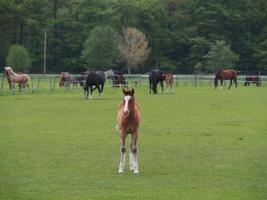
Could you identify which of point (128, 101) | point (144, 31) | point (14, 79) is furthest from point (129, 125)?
point (144, 31)

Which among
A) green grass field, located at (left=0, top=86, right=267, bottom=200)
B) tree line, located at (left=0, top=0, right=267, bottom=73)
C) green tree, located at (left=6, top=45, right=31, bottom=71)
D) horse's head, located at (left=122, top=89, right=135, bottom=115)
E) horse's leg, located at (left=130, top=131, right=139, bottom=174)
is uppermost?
tree line, located at (left=0, top=0, right=267, bottom=73)

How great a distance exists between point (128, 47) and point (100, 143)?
7333cm

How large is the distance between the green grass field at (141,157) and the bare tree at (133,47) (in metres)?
63.6

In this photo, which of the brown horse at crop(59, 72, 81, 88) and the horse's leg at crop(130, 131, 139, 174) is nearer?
the horse's leg at crop(130, 131, 139, 174)

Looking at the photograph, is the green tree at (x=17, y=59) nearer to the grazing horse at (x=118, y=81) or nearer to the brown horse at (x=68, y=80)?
the grazing horse at (x=118, y=81)

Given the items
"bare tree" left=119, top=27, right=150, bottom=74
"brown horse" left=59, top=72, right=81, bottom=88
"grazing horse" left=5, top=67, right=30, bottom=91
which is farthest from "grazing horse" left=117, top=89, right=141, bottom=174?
"bare tree" left=119, top=27, right=150, bottom=74

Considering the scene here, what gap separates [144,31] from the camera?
319 ft

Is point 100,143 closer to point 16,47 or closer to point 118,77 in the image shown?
A: point 118,77

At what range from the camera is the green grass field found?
35.6 ft

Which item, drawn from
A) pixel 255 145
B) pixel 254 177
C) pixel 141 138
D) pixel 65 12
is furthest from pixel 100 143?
pixel 65 12

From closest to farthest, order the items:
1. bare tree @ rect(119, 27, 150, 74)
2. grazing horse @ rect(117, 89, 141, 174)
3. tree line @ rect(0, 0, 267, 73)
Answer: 1. grazing horse @ rect(117, 89, 141, 174)
2. bare tree @ rect(119, 27, 150, 74)
3. tree line @ rect(0, 0, 267, 73)

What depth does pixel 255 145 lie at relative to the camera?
16.9 m

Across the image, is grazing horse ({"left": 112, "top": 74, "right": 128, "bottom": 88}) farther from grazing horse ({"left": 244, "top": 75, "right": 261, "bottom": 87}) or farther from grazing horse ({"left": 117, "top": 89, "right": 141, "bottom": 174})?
grazing horse ({"left": 117, "top": 89, "right": 141, "bottom": 174})

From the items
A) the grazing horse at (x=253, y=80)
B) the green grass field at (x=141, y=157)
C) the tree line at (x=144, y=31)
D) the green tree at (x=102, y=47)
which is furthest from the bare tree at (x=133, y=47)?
the green grass field at (x=141, y=157)
